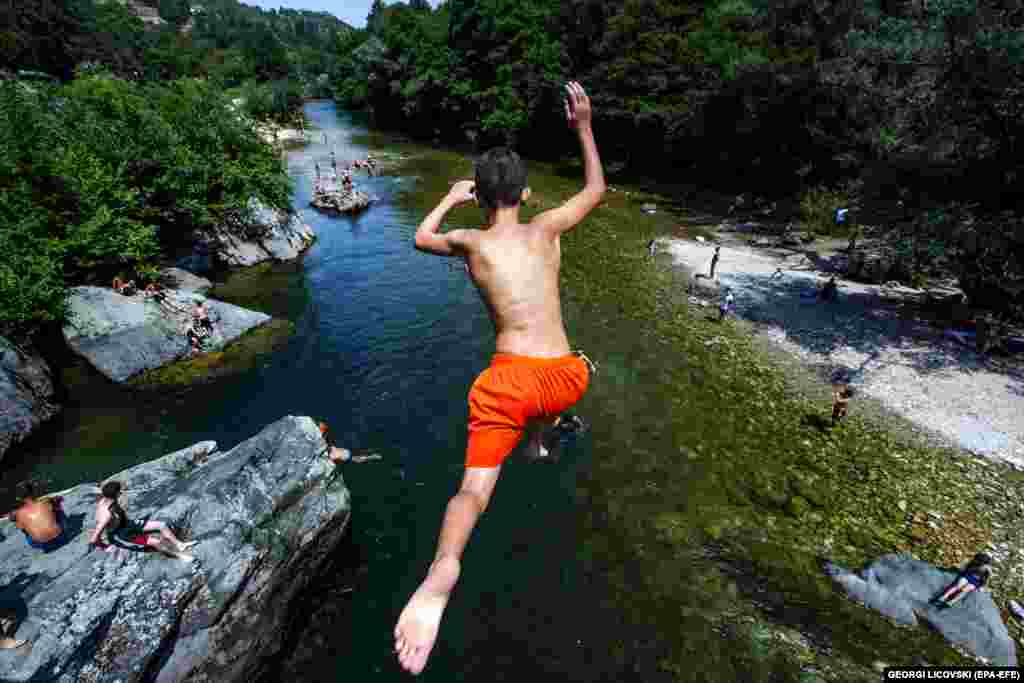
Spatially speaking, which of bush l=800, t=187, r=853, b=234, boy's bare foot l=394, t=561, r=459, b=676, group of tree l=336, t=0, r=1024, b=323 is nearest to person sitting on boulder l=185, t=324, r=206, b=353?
boy's bare foot l=394, t=561, r=459, b=676

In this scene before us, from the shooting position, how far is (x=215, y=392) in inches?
544

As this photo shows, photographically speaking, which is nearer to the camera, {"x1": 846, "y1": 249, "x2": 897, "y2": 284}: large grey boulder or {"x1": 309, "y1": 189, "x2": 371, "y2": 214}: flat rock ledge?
{"x1": 846, "y1": 249, "x2": 897, "y2": 284}: large grey boulder

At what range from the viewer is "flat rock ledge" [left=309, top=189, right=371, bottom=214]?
31656 millimetres

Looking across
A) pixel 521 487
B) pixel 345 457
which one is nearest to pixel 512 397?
pixel 521 487

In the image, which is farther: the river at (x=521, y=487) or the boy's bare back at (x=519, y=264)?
the river at (x=521, y=487)

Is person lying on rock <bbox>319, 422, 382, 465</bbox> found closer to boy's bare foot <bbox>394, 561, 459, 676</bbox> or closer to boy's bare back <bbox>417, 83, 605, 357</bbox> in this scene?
boy's bare back <bbox>417, 83, 605, 357</bbox>

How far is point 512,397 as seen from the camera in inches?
143

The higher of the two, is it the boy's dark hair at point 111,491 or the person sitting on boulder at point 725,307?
the boy's dark hair at point 111,491

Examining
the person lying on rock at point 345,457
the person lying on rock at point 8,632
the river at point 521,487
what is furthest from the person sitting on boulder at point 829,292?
the person lying on rock at point 8,632

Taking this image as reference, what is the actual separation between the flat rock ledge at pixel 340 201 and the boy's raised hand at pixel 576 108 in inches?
1207

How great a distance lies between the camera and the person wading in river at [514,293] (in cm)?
356

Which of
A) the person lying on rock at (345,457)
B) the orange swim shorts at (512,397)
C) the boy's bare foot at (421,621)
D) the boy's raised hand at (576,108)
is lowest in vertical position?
the person lying on rock at (345,457)

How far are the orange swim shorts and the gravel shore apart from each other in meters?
11.9

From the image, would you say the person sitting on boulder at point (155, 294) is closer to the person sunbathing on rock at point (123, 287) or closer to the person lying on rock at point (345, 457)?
the person sunbathing on rock at point (123, 287)
